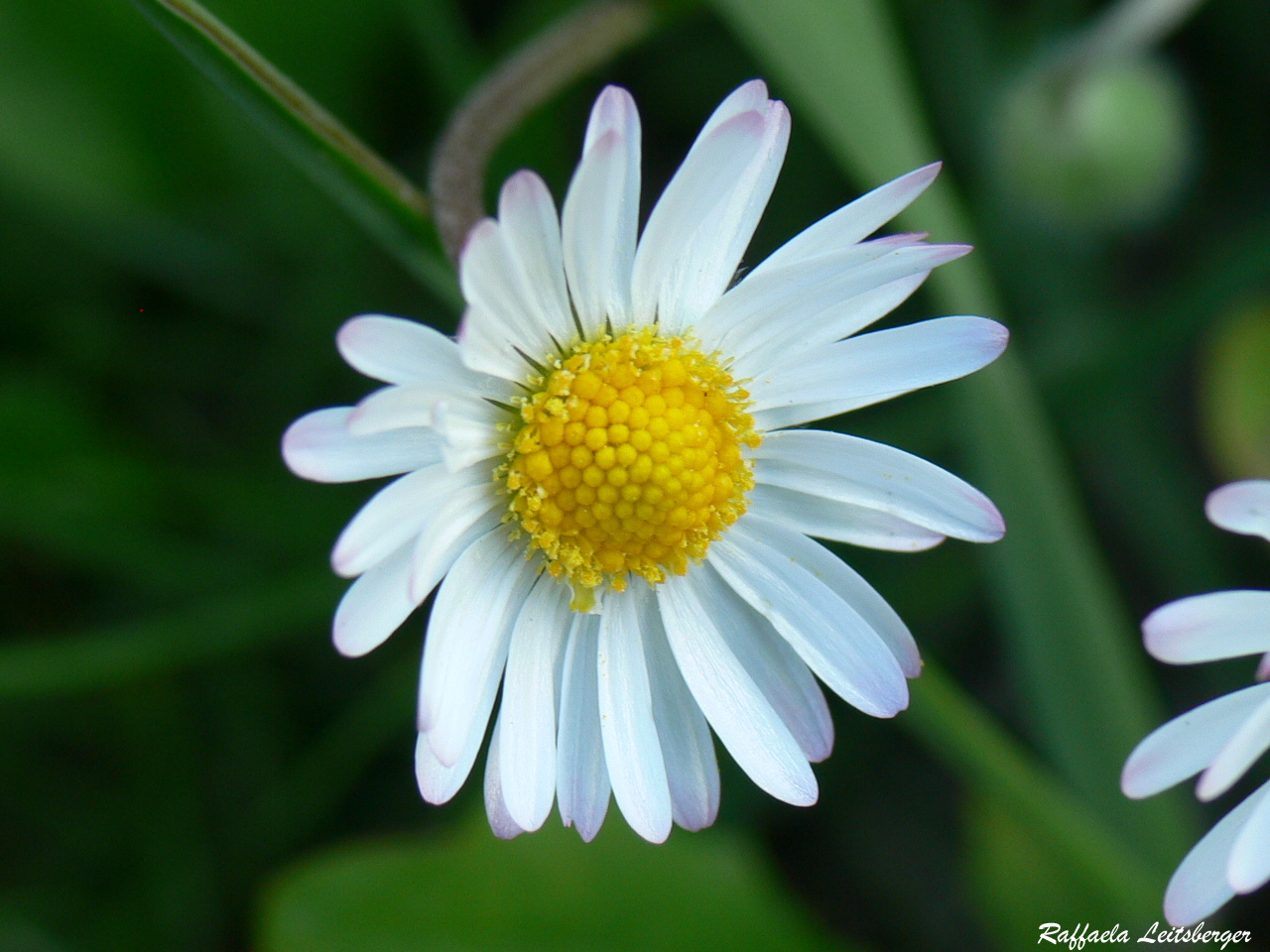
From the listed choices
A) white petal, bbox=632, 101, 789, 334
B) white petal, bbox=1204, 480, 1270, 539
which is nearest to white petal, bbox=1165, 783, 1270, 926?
white petal, bbox=1204, 480, 1270, 539

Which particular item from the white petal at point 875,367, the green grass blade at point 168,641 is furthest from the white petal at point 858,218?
the green grass blade at point 168,641

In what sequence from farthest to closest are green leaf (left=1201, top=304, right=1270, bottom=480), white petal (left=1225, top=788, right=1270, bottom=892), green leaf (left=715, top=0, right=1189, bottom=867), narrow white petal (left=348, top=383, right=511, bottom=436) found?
green leaf (left=1201, top=304, right=1270, bottom=480) → green leaf (left=715, top=0, right=1189, bottom=867) → white petal (left=1225, top=788, right=1270, bottom=892) → narrow white petal (left=348, top=383, right=511, bottom=436)

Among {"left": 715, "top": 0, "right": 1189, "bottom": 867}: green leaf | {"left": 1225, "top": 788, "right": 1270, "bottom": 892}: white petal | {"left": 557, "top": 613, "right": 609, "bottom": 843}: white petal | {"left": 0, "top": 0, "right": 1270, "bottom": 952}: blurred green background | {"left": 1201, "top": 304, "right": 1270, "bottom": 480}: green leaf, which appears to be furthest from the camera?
{"left": 1201, "top": 304, "right": 1270, "bottom": 480}: green leaf

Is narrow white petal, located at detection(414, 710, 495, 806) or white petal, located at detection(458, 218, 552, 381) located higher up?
white petal, located at detection(458, 218, 552, 381)

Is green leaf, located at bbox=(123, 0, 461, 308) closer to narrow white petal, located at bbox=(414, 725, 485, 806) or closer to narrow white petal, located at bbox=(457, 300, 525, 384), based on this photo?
narrow white petal, located at bbox=(457, 300, 525, 384)

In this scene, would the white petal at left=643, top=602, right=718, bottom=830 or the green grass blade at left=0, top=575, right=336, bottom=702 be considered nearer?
the white petal at left=643, top=602, right=718, bottom=830

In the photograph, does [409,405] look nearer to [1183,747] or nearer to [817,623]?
[817,623]
